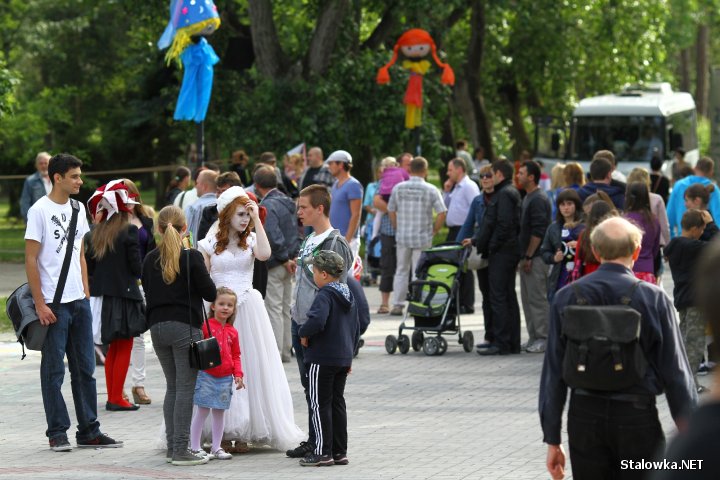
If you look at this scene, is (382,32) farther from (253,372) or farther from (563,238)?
(253,372)

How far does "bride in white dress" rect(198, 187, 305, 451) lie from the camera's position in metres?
9.38

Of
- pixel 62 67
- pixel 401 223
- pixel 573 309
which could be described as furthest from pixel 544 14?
pixel 573 309

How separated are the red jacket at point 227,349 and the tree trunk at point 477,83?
85.6 feet

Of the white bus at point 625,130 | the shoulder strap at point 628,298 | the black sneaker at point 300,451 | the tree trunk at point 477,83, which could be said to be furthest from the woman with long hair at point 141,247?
the tree trunk at point 477,83

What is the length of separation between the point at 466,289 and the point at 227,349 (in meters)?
8.65

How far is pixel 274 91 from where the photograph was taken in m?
26.3

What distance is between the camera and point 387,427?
1031cm

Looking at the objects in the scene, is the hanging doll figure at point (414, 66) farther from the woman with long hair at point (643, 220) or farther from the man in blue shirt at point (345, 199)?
the woman with long hair at point (643, 220)

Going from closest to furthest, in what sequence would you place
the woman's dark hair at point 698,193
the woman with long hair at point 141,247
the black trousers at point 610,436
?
the black trousers at point 610,436, the woman with long hair at point 141,247, the woman's dark hair at point 698,193

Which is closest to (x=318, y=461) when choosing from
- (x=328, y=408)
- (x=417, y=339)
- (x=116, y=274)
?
(x=328, y=408)

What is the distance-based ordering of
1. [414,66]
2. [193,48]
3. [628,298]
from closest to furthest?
[628,298], [193,48], [414,66]

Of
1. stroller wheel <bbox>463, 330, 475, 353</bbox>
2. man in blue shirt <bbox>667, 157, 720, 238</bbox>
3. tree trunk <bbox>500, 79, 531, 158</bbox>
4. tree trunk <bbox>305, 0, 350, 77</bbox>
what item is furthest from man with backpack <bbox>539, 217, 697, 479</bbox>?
tree trunk <bbox>500, 79, 531, 158</bbox>

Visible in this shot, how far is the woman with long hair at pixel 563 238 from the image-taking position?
497 inches

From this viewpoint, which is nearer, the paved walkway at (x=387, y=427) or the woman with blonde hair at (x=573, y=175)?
the paved walkway at (x=387, y=427)
